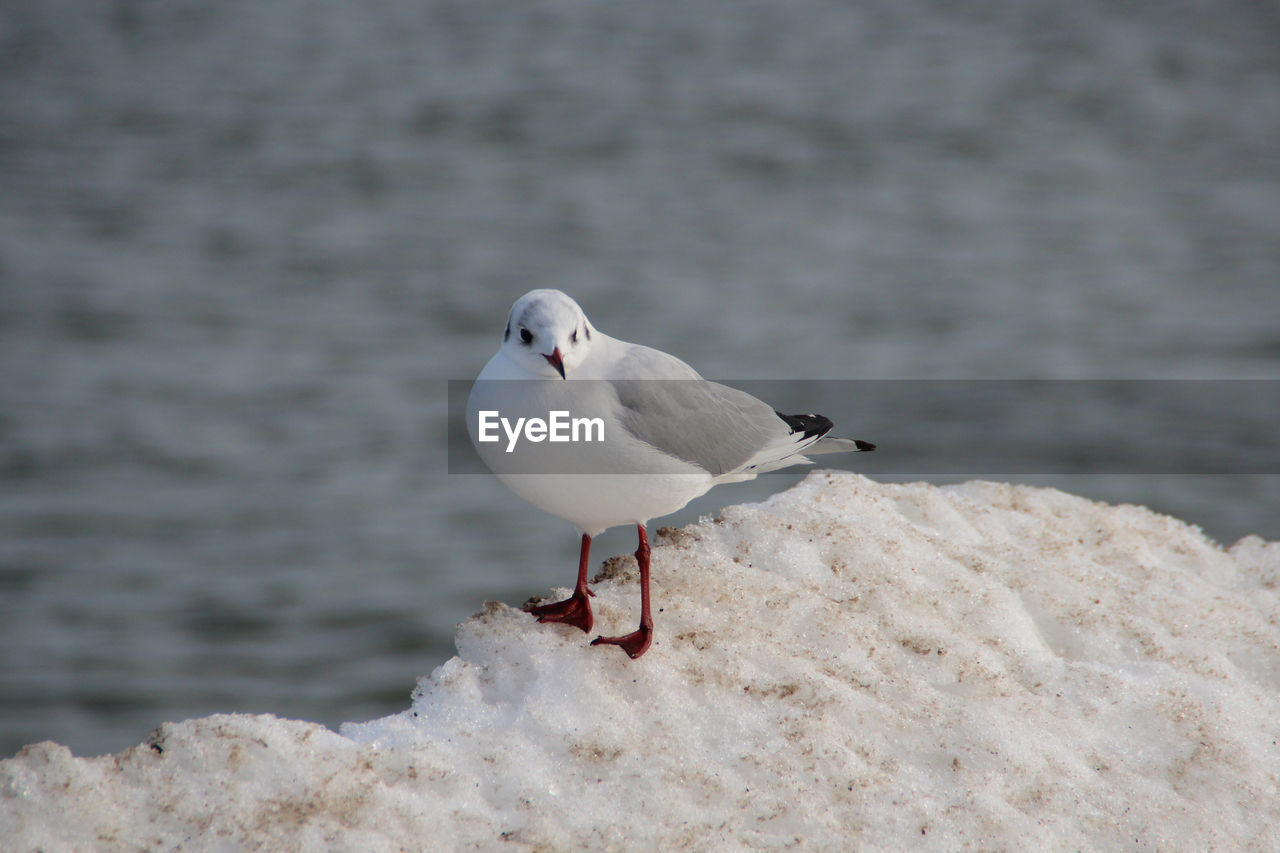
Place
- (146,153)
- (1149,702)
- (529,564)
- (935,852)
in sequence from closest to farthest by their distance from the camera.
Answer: (935,852), (1149,702), (529,564), (146,153)

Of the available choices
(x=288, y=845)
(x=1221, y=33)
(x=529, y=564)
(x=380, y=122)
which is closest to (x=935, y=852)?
(x=288, y=845)

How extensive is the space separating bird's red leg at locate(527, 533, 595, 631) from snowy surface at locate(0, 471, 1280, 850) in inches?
1.7

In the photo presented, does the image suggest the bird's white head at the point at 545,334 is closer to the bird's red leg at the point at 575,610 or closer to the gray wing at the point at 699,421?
the gray wing at the point at 699,421

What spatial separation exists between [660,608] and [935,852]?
139cm

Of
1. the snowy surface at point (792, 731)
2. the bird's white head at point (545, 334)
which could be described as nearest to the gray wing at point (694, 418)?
the bird's white head at point (545, 334)

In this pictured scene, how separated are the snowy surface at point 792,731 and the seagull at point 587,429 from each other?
0.37 meters

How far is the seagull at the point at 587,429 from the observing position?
158 inches

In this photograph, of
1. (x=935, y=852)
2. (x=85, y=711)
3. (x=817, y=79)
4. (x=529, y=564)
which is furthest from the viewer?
(x=817, y=79)

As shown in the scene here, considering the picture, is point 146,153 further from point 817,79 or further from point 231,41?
point 817,79

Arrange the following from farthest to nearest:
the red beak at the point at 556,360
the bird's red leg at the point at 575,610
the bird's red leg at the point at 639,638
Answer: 1. the bird's red leg at the point at 575,610
2. the bird's red leg at the point at 639,638
3. the red beak at the point at 556,360

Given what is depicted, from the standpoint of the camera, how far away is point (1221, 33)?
66.7ft

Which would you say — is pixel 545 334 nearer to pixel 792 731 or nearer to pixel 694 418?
pixel 694 418

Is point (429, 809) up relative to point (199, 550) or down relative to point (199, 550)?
up

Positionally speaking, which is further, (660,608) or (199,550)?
(199,550)
